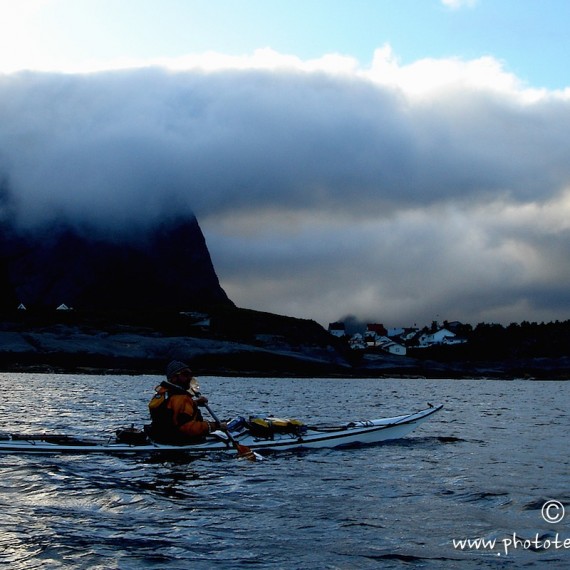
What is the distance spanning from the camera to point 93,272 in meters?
136

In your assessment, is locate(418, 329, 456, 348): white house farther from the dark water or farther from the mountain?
the dark water

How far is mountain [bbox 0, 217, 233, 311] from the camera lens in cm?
13575

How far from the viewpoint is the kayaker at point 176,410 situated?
15391mm

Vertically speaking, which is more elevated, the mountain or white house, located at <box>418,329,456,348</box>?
the mountain

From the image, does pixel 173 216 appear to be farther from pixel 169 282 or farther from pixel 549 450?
pixel 549 450

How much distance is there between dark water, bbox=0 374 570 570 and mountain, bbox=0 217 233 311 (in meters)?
117

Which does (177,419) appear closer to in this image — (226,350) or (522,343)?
(226,350)

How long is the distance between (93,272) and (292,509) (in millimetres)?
131109

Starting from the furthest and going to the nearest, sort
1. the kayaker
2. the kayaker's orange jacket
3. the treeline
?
the treeline < the kayaker's orange jacket < the kayaker

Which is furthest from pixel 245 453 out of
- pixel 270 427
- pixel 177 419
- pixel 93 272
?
pixel 93 272

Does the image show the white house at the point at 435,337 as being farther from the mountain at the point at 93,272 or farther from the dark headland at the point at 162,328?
the mountain at the point at 93,272

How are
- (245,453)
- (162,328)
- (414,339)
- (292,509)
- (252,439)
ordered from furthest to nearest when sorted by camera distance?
(414,339)
(162,328)
(252,439)
(245,453)
(292,509)

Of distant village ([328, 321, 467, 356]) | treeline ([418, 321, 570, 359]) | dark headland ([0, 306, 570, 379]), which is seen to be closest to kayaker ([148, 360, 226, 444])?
dark headland ([0, 306, 570, 379])

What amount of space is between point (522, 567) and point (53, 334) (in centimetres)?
8495
